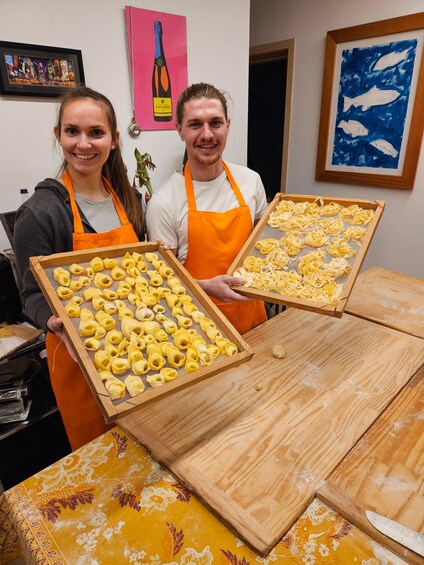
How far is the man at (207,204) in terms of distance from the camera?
1540 millimetres

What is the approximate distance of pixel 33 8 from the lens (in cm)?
193

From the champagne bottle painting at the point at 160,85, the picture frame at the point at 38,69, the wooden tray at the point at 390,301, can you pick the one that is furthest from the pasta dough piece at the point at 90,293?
the champagne bottle painting at the point at 160,85

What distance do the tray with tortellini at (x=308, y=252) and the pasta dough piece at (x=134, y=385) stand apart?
0.60 metres

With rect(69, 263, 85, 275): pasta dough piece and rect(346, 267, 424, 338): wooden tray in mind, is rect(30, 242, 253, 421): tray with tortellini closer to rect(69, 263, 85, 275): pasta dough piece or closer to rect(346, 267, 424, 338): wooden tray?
rect(69, 263, 85, 275): pasta dough piece

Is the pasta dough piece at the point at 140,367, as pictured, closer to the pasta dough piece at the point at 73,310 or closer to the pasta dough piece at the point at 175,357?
the pasta dough piece at the point at 175,357

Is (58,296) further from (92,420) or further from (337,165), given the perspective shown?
(337,165)

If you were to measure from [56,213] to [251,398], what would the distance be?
938 millimetres

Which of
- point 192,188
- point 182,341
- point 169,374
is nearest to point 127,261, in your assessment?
point 182,341

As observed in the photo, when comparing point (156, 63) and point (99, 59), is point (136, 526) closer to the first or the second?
point (99, 59)

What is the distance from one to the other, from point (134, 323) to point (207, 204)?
83 centimetres

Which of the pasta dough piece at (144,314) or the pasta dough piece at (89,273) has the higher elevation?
the pasta dough piece at (89,273)

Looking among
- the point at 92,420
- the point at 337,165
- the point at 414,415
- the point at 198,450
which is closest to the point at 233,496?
the point at 198,450

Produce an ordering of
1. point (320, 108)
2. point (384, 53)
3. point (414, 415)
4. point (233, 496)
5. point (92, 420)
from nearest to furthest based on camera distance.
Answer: point (233, 496) → point (414, 415) → point (92, 420) → point (384, 53) → point (320, 108)

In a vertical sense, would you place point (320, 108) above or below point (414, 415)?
above
